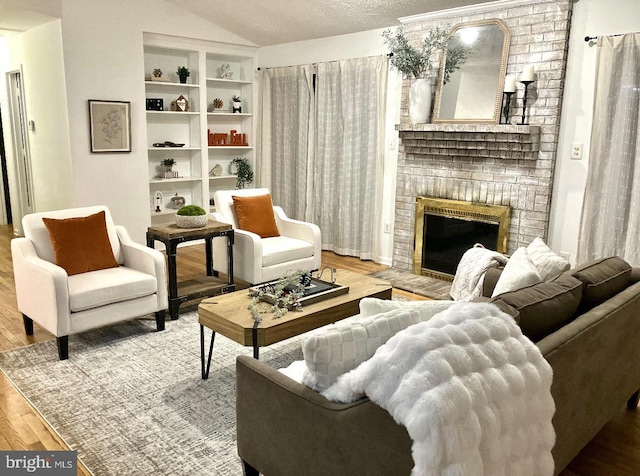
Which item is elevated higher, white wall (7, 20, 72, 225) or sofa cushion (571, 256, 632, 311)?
white wall (7, 20, 72, 225)

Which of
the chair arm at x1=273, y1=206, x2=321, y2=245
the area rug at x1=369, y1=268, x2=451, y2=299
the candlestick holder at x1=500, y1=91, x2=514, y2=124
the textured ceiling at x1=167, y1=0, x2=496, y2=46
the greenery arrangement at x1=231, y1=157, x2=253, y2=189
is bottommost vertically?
the area rug at x1=369, y1=268, x2=451, y2=299

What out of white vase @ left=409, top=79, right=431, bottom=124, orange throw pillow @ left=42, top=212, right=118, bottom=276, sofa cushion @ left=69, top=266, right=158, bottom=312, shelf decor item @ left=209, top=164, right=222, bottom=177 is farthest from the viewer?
shelf decor item @ left=209, top=164, right=222, bottom=177

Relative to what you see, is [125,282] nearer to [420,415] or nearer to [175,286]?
[175,286]

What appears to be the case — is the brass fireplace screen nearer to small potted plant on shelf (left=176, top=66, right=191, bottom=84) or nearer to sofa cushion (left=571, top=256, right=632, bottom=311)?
sofa cushion (left=571, top=256, right=632, bottom=311)

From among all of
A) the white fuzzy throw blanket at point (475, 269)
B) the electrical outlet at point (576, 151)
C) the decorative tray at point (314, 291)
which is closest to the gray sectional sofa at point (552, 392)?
the white fuzzy throw blanket at point (475, 269)

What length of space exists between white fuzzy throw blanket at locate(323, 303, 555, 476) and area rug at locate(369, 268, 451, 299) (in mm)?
2957

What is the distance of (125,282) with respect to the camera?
3.56 m

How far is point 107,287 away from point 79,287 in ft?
0.55

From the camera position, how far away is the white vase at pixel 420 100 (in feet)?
16.3

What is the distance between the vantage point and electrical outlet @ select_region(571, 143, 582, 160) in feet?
14.1

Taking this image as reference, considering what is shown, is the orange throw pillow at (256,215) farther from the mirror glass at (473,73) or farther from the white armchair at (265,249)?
the mirror glass at (473,73)

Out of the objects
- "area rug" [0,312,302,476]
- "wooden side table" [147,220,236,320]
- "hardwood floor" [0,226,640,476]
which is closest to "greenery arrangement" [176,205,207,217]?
"wooden side table" [147,220,236,320]

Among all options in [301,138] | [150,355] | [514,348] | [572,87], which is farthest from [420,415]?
[301,138]

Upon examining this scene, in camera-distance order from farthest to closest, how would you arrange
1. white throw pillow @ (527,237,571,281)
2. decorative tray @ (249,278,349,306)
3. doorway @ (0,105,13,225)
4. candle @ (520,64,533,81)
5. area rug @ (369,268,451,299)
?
doorway @ (0,105,13,225) → area rug @ (369,268,451,299) → candle @ (520,64,533,81) → decorative tray @ (249,278,349,306) → white throw pillow @ (527,237,571,281)
